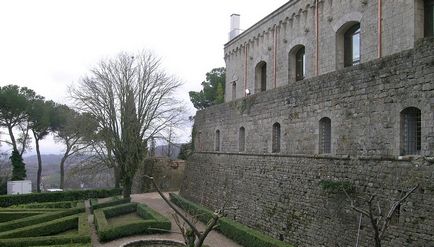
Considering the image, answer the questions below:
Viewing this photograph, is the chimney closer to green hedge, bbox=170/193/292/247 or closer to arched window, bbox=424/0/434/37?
green hedge, bbox=170/193/292/247

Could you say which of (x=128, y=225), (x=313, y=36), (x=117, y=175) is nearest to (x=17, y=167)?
(x=117, y=175)

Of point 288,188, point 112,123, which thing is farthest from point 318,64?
point 112,123

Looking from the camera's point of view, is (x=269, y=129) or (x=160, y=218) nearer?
(x=269, y=129)

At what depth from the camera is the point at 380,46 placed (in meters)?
14.6

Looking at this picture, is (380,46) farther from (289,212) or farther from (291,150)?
(289,212)

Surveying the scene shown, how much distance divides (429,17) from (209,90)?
29292 mm

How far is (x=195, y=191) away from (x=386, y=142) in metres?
15.2

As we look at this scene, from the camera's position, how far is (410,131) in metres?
9.90

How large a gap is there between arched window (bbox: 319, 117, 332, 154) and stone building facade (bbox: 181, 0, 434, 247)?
0.03 meters

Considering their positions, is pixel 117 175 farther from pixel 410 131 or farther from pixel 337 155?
pixel 410 131

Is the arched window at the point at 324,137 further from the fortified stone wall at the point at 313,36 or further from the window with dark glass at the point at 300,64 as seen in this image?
the window with dark glass at the point at 300,64

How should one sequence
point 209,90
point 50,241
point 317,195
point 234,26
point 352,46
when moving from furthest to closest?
point 209,90, point 234,26, point 352,46, point 50,241, point 317,195

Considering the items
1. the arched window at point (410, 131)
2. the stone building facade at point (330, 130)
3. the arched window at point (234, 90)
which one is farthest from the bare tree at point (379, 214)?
the arched window at point (234, 90)

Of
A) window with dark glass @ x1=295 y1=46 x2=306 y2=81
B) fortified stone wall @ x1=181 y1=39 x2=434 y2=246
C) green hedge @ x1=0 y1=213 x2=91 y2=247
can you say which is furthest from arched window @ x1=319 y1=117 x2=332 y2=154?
green hedge @ x1=0 y1=213 x2=91 y2=247
